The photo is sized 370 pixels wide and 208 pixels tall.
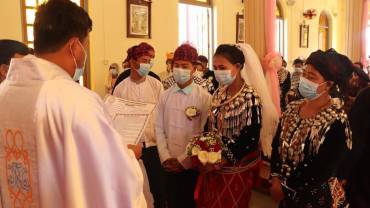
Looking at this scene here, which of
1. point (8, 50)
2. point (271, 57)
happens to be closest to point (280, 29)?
point (271, 57)

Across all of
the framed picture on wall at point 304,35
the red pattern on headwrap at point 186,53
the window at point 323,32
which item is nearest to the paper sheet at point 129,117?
the red pattern on headwrap at point 186,53

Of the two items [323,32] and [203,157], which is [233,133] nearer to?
[203,157]

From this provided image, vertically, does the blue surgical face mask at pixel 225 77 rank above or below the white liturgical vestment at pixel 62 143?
above

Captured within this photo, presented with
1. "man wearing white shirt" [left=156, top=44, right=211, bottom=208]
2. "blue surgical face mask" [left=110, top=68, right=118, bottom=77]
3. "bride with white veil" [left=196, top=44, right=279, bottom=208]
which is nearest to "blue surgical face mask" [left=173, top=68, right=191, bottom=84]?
"man wearing white shirt" [left=156, top=44, right=211, bottom=208]

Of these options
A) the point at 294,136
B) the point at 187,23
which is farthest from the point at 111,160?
the point at 187,23

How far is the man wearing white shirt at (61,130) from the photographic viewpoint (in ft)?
4.46

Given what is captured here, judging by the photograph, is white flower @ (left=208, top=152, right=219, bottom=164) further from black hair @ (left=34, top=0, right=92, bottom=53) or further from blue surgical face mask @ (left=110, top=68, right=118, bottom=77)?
blue surgical face mask @ (left=110, top=68, right=118, bottom=77)

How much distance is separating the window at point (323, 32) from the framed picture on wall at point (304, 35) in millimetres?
1156

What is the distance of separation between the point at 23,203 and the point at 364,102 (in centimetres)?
211

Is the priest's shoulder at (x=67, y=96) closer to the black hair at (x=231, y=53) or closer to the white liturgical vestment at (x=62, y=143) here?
the white liturgical vestment at (x=62, y=143)

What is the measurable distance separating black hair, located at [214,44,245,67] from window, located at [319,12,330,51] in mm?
11871

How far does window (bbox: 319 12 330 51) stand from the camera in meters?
13.8

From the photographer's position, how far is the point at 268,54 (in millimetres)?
4297

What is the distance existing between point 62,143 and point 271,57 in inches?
129
